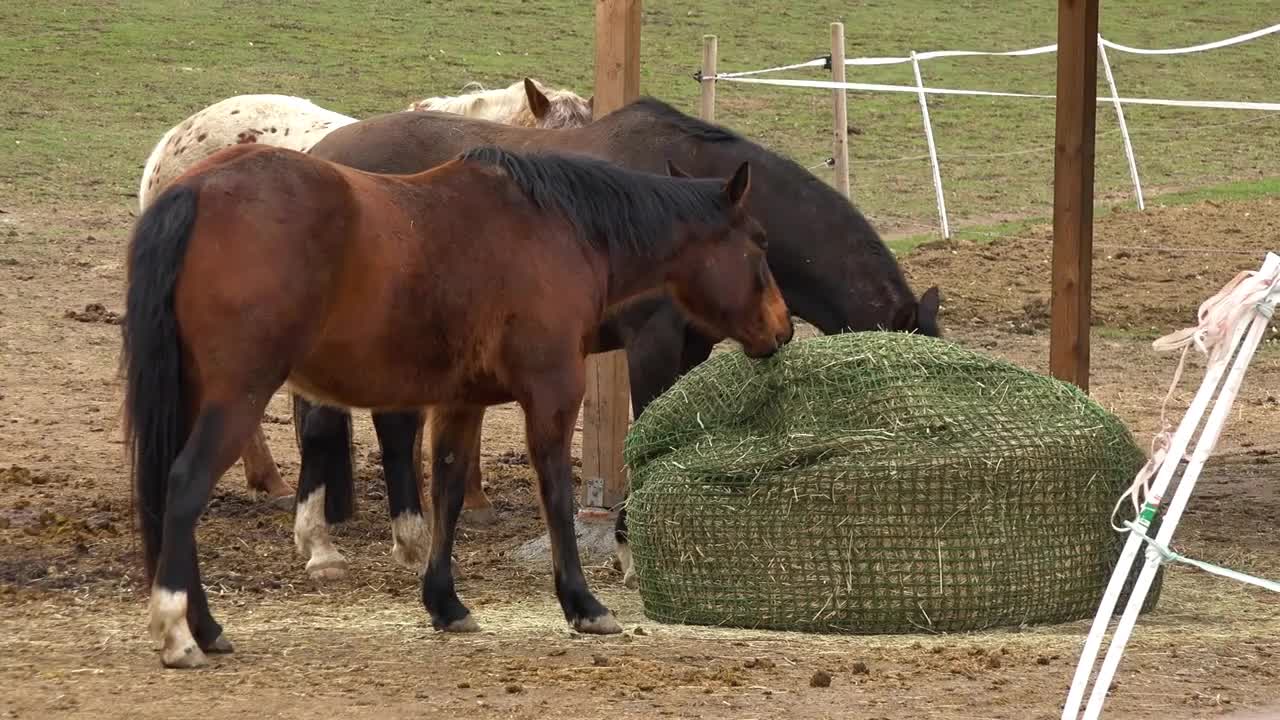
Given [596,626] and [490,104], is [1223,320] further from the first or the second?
[490,104]

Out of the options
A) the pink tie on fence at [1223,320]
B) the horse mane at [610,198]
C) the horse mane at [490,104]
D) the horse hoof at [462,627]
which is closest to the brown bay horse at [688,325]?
the horse mane at [610,198]

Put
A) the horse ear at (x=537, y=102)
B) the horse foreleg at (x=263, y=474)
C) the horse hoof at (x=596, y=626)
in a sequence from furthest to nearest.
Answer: the horse ear at (x=537, y=102) → the horse foreleg at (x=263, y=474) → the horse hoof at (x=596, y=626)

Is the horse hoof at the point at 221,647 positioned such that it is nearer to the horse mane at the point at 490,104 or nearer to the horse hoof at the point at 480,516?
the horse hoof at the point at 480,516

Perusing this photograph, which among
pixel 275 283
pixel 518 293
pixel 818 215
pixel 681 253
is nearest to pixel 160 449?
pixel 275 283

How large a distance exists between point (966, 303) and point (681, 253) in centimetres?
708

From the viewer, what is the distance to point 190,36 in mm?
21578

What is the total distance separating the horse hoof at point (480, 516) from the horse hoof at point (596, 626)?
2342 millimetres

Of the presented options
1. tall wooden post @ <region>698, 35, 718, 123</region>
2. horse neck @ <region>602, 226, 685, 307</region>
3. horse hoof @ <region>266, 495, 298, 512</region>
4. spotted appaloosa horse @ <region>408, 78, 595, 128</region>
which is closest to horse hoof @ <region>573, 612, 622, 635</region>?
horse neck @ <region>602, 226, 685, 307</region>

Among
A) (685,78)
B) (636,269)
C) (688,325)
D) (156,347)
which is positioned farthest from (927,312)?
(685,78)

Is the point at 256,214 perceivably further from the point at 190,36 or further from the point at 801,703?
the point at 190,36

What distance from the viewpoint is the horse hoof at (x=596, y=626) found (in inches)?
225

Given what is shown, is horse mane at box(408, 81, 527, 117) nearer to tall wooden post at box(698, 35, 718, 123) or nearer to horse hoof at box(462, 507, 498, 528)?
tall wooden post at box(698, 35, 718, 123)

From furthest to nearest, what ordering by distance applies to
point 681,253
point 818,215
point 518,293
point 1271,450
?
point 1271,450 < point 818,215 < point 681,253 < point 518,293

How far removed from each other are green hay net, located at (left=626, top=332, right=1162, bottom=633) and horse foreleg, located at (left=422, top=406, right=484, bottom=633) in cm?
60
